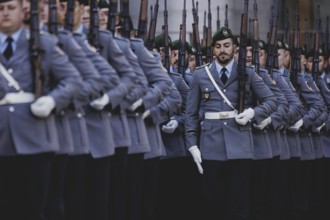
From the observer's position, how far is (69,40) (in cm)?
1113

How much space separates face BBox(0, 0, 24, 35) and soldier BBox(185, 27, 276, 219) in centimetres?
422

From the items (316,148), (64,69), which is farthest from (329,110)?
(64,69)

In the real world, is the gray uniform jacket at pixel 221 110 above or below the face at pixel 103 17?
below

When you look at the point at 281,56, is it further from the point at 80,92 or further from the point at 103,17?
the point at 80,92

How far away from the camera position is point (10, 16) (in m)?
10.5

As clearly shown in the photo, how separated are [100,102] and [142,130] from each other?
132 cm

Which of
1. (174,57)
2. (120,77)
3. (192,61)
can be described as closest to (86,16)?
(120,77)

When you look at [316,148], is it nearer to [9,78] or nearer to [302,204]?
[302,204]

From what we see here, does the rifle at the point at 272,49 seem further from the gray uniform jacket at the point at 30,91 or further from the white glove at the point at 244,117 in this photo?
the gray uniform jacket at the point at 30,91

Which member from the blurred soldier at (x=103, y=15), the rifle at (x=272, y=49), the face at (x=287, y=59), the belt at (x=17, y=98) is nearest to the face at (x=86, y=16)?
the blurred soldier at (x=103, y=15)

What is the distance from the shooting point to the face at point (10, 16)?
10438mm

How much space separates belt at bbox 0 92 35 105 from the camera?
1041cm

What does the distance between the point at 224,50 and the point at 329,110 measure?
4446mm

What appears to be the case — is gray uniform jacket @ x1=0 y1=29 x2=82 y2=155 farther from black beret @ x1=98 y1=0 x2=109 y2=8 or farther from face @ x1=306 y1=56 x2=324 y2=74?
face @ x1=306 y1=56 x2=324 y2=74
